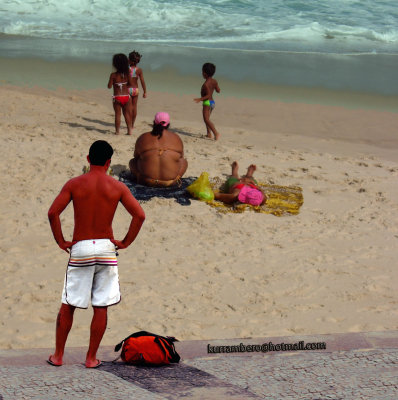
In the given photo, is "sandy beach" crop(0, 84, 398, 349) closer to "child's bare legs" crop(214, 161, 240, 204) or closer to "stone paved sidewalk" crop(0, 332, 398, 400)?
"child's bare legs" crop(214, 161, 240, 204)

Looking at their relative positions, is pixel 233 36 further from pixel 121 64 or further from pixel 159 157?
pixel 159 157

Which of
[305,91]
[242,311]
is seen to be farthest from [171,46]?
[242,311]

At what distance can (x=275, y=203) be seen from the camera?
8.03m

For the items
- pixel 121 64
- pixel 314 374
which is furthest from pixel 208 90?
pixel 314 374

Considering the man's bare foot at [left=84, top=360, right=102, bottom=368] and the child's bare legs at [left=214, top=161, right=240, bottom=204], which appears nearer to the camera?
the man's bare foot at [left=84, top=360, right=102, bottom=368]

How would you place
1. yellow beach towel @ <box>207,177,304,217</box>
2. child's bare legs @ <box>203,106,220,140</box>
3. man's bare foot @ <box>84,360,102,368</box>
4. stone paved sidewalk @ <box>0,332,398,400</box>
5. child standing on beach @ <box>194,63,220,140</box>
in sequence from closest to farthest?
stone paved sidewalk @ <box>0,332,398,400</box> < man's bare foot @ <box>84,360,102,368</box> < yellow beach towel @ <box>207,177,304,217</box> < child standing on beach @ <box>194,63,220,140</box> < child's bare legs @ <box>203,106,220,140</box>

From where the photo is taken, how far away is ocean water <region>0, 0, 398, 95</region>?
17.2 m

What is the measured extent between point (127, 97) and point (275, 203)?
340cm

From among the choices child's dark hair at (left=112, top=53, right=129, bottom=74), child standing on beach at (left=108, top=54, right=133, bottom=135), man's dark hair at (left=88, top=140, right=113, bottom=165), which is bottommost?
man's dark hair at (left=88, top=140, right=113, bottom=165)

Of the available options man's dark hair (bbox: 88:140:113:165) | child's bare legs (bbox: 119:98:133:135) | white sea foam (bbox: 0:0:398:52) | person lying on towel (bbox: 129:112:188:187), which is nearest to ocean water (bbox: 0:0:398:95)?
white sea foam (bbox: 0:0:398:52)

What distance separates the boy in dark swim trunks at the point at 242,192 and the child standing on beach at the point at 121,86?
2806 millimetres

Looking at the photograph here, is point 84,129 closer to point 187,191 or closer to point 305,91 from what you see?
point 187,191

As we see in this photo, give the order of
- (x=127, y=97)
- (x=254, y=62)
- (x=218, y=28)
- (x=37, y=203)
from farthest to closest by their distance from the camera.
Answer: (x=218, y=28), (x=254, y=62), (x=127, y=97), (x=37, y=203)

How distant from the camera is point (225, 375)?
4125 mm
